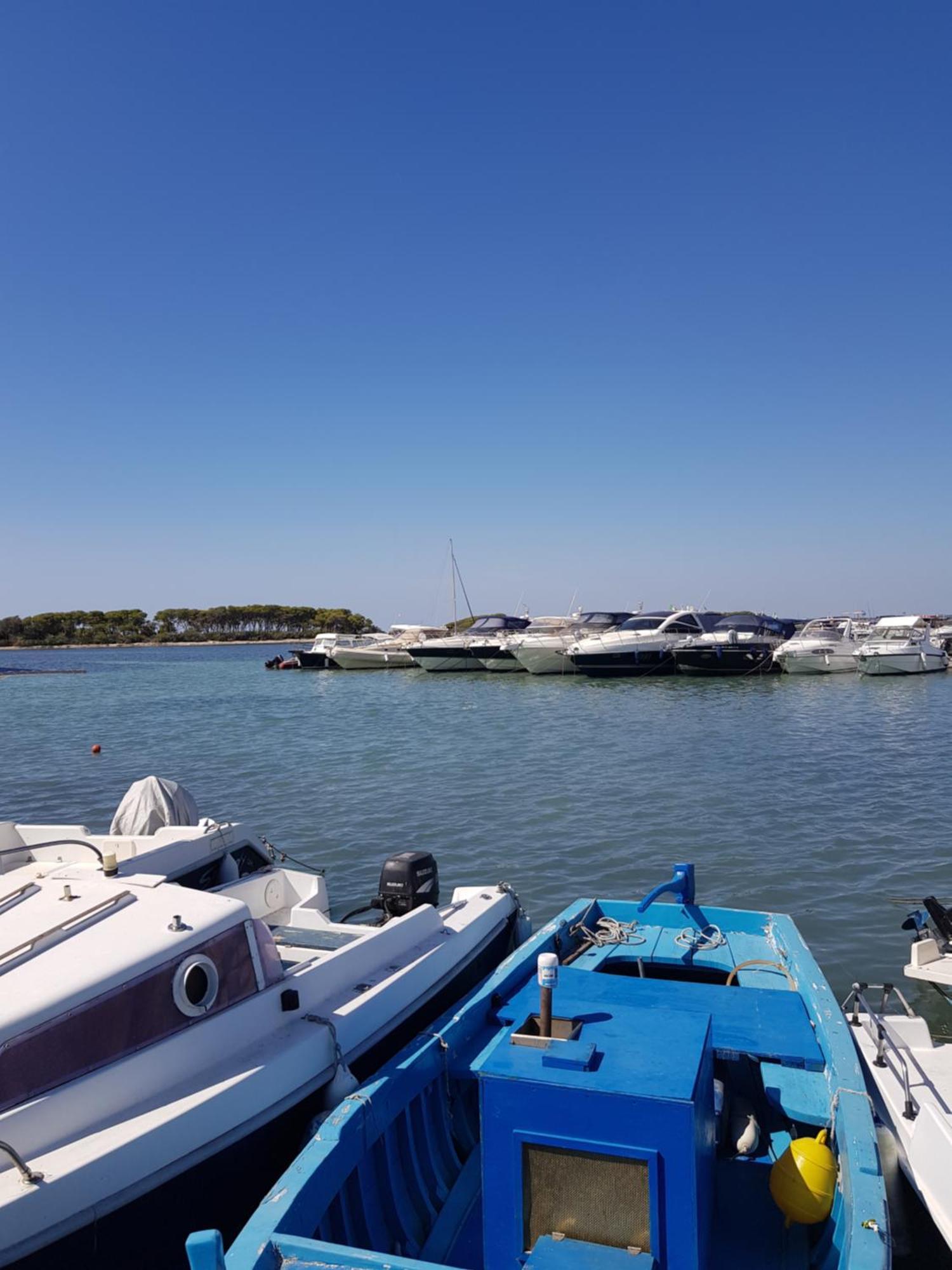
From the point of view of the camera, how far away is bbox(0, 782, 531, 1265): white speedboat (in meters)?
4.37

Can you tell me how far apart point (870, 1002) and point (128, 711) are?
38862mm

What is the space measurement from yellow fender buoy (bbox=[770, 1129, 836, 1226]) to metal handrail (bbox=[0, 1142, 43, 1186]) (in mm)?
3521

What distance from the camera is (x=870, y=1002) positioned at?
879 cm

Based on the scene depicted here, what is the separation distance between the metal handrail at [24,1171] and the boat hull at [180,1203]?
232 millimetres

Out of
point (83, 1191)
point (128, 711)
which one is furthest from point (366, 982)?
point (128, 711)

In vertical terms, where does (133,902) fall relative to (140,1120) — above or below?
above

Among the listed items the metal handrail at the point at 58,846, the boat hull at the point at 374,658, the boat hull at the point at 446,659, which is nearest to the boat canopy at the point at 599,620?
the boat hull at the point at 446,659

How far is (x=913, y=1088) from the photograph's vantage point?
5848 millimetres

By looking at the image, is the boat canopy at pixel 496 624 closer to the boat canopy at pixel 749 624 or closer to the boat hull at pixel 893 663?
the boat canopy at pixel 749 624

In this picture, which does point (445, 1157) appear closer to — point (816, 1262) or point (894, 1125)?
point (816, 1262)


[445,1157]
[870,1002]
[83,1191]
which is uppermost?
[83,1191]

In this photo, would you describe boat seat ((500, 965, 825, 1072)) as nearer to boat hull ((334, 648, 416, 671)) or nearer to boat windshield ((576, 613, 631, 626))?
boat hull ((334, 648, 416, 671))

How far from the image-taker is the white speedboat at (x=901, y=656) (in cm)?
4878

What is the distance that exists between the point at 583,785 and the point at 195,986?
50.0ft
